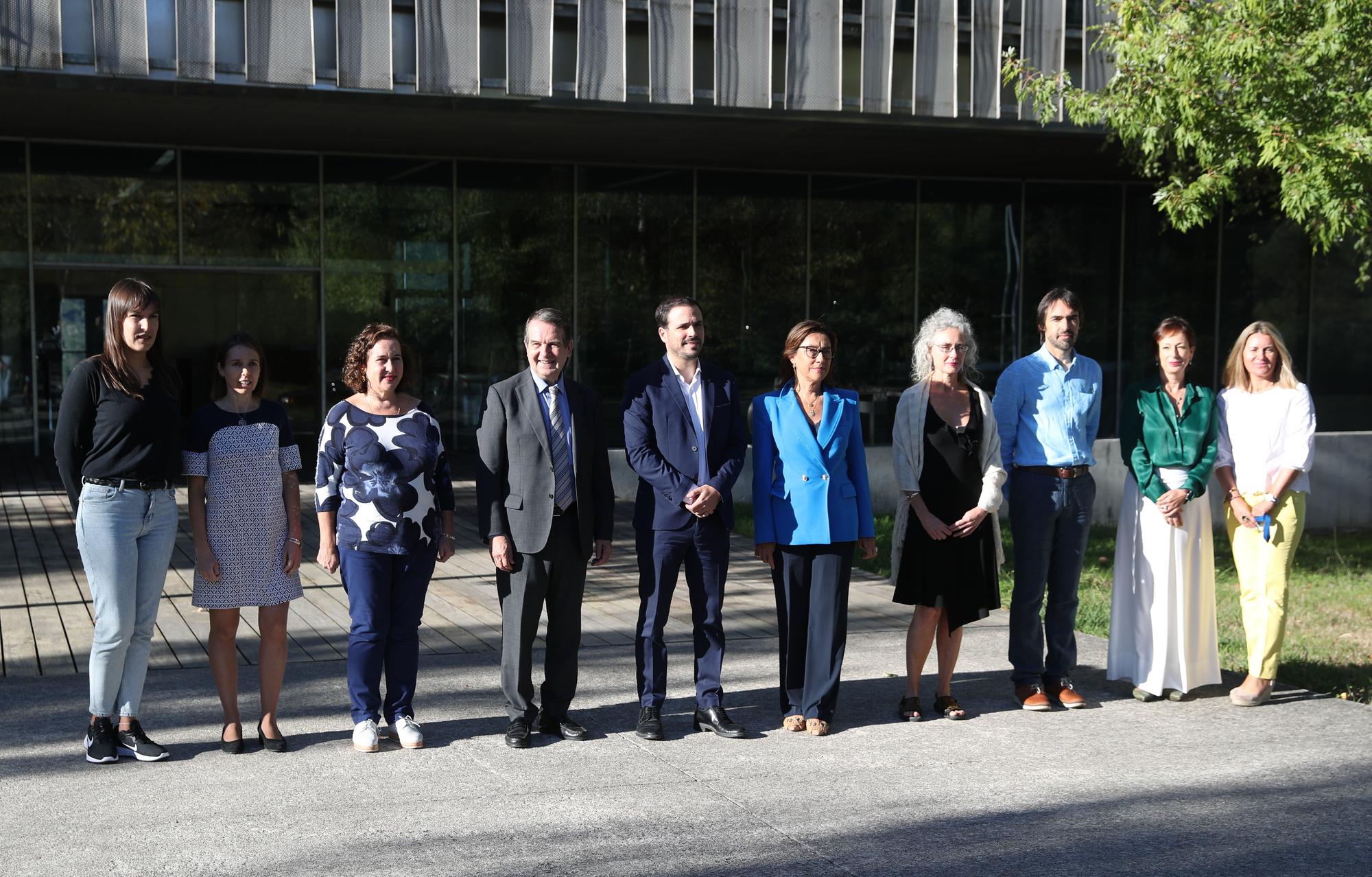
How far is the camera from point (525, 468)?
599 centimetres

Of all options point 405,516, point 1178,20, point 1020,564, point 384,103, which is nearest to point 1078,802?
point 1020,564

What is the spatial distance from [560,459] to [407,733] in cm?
132

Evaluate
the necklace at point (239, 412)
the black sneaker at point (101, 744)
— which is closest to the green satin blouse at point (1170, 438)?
the necklace at point (239, 412)

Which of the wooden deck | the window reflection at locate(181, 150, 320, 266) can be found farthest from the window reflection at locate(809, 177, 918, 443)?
the wooden deck

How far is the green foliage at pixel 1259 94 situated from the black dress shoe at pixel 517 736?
7224mm

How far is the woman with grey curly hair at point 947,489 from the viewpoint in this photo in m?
6.40

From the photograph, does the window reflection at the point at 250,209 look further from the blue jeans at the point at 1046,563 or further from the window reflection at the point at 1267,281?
the window reflection at the point at 1267,281

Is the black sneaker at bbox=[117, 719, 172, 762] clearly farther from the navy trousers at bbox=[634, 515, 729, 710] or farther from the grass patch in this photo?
the grass patch

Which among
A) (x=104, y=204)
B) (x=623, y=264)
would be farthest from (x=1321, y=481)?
(x=104, y=204)

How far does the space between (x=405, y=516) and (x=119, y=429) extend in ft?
3.79

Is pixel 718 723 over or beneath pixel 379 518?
beneath

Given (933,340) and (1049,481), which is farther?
(1049,481)

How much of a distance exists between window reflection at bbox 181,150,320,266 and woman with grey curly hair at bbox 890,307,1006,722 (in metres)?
12.9

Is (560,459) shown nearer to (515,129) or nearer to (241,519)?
(241,519)
